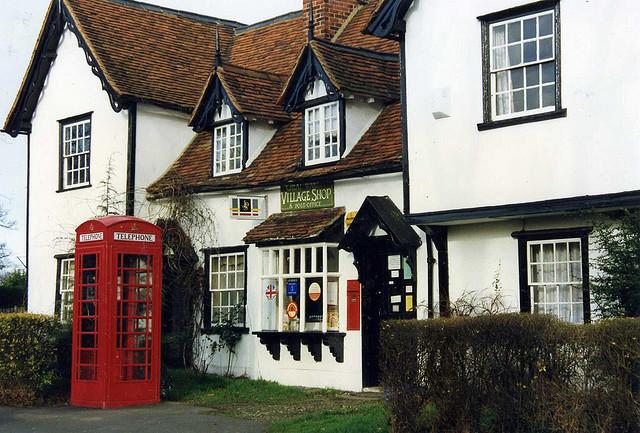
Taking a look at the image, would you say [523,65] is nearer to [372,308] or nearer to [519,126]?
[519,126]

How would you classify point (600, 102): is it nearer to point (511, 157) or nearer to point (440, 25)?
point (511, 157)

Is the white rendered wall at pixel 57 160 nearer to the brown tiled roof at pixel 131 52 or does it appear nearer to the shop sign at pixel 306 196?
the brown tiled roof at pixel 131 52

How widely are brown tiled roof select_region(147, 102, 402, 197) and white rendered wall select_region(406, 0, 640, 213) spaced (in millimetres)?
1223

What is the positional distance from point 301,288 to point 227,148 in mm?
4215

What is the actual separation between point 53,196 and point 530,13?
45.7 feet

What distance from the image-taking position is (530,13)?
1483 cm

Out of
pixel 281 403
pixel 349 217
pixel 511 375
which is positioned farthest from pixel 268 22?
pixel 511 375

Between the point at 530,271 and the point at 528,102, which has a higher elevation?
the point at 528,102

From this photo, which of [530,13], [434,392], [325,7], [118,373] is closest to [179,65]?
[325,7]

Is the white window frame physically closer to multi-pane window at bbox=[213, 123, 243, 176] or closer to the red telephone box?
multi-pane window at bbox=[213, 123, 243, 176]

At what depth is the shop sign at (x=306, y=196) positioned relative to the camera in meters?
18.5

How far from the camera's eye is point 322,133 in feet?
62.3

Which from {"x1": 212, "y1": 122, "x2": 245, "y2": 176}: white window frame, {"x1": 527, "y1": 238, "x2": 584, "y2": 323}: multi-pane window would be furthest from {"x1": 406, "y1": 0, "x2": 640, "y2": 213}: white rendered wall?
{"x1": 212, "y1": 122, "x2": 245, "y2": 176}: white window frame

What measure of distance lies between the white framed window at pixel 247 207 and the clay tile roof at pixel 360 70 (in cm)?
292
